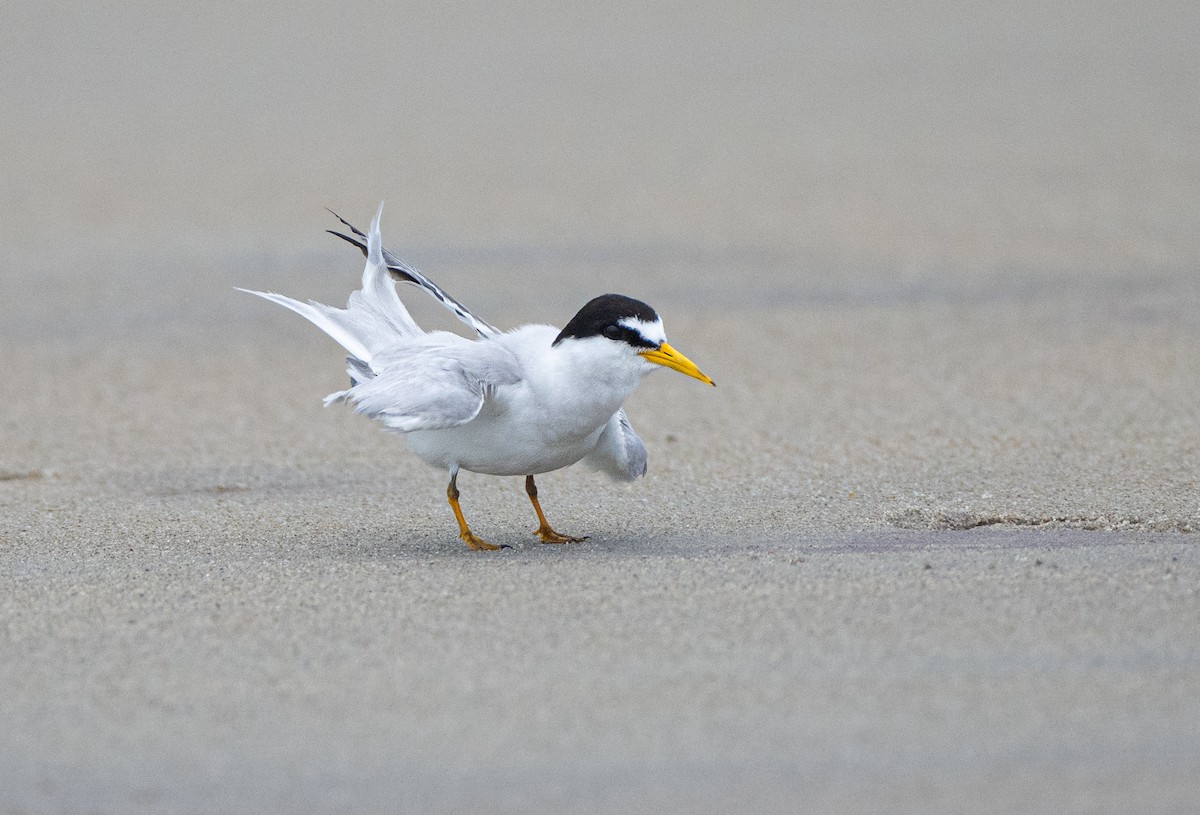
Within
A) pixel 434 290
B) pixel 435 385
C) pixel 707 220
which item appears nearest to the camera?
pixel 435 385

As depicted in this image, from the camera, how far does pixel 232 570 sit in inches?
184

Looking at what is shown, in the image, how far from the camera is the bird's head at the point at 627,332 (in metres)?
4.66

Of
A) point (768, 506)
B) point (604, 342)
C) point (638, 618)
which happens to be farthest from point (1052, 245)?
point (638, 618)

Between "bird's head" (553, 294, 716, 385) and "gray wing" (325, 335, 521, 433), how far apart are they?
0.91 feet

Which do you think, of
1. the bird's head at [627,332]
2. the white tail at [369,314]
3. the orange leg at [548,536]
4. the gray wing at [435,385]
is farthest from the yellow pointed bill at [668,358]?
the white tail at [369,314]

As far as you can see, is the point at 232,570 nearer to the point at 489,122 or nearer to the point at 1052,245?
the point at 1052,245

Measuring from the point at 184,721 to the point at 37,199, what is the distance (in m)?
9.66

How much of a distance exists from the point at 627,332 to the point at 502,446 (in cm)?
52

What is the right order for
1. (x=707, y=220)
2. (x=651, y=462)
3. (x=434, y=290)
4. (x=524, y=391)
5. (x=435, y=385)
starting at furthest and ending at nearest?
1. (x=707, y=220)
2. (x=651, y=462)
3. (x=434, y=290)
4. (x=524, y=391)
5. (x=435, y=385)

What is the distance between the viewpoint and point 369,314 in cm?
545

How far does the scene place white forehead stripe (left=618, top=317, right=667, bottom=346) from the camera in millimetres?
4652

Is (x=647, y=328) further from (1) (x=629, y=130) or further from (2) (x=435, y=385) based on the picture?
(1) (x=629, y=130)

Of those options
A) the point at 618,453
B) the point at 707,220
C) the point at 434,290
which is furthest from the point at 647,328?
the point at 707,220

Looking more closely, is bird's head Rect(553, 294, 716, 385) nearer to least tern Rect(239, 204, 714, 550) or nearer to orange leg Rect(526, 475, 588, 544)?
least tern Rect(239, 204, 714, 550)
